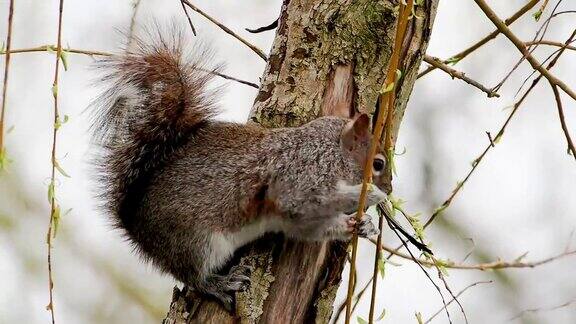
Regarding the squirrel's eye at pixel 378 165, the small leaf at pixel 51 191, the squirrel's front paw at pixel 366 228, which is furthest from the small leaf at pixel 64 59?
the squirrel's eye at pixel 378 165

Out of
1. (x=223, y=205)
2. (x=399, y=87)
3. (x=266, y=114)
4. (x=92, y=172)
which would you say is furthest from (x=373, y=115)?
(x=92, y=172)

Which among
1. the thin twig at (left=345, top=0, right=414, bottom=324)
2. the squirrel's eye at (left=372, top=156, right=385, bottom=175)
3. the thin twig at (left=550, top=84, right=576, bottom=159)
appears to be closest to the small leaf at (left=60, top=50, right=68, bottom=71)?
the thin twig at (left=345, top=0, right=414, bottom=324)

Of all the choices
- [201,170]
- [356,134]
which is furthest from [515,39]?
[201,170]

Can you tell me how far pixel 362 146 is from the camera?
2.38m

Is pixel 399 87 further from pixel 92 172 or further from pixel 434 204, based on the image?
pixel 434 204

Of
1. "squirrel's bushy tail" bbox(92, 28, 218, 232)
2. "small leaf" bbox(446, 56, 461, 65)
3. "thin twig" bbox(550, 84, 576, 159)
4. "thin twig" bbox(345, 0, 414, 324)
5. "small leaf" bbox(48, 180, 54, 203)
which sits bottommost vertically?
"small leaf" bbox(48, 180, 54, 203)

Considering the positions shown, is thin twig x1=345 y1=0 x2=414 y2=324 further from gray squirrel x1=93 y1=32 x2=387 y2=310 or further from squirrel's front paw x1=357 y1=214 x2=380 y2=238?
gray squirrel x1=93 y1=32 x2=387 y2=310

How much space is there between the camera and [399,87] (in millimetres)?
2174

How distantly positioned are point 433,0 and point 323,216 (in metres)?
0.63

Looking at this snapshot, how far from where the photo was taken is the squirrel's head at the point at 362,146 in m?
2.29

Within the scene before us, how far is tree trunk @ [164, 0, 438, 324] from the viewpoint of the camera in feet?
6.91

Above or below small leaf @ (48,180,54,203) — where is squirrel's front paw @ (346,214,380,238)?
above

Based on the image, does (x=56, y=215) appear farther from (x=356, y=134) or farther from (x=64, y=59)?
(x=356, y=134)

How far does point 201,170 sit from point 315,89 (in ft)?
1.28
